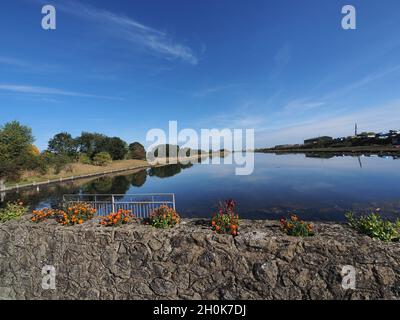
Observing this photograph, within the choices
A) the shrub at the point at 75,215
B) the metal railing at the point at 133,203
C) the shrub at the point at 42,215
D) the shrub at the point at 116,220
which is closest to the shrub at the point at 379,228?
the metal railing at the point at 133,203

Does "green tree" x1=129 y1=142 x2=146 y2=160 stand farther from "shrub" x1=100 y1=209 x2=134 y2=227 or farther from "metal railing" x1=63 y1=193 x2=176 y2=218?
"shrub" x1=100 y1=209 x2=134 y2=227

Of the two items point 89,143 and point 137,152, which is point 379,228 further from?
point 137,152

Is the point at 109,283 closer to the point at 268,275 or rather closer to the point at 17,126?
the point at 268,275

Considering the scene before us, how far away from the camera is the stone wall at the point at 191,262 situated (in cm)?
347

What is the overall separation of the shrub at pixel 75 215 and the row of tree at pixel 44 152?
1109 inches

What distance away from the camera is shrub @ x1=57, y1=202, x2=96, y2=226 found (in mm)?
4777

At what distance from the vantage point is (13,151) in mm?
33219

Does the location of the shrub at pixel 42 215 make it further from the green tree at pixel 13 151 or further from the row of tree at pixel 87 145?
the row of tree at pixel 87 145

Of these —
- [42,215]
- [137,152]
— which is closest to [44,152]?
[137,152]

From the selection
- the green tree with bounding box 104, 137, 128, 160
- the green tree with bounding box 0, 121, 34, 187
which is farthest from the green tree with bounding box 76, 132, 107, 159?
the green tree with bounding box 0, 121, 34, 187

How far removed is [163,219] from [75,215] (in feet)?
7.66

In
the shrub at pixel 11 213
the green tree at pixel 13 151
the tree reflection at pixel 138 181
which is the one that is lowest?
the tree reflection at pixel 138 181
